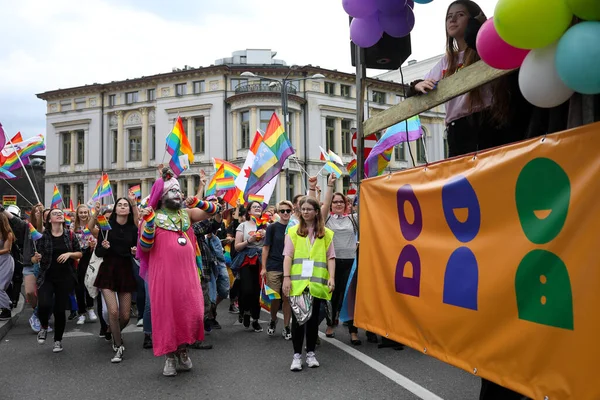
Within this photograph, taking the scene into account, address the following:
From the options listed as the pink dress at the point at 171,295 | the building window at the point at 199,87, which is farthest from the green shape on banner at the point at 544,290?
the building window at the point at 199,87

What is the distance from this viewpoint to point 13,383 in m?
5.55

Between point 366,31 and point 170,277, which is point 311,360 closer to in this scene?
point 170,277

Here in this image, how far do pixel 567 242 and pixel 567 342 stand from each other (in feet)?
1.17

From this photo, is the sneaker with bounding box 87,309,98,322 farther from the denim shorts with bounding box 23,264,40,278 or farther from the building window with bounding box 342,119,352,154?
the building window with bounding box 342,119,352,154

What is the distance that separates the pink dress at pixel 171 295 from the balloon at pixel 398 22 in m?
3.28

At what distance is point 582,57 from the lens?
1.88 m

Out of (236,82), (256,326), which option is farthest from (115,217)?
(236,82)

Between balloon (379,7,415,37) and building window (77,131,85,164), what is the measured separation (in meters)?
47.2

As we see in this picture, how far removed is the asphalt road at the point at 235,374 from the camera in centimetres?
492

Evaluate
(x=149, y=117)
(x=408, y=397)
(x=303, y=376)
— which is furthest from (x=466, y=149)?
(x=149, y=117)

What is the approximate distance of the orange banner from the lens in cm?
195

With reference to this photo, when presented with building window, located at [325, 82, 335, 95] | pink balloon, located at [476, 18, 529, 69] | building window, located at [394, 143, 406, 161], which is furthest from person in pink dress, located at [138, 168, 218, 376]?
building window, located at [394, 143, 406, 161]

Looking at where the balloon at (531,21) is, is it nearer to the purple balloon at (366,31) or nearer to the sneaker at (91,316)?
the purple balloon at (366,31)

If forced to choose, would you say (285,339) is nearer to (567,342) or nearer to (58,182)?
(567,342)
